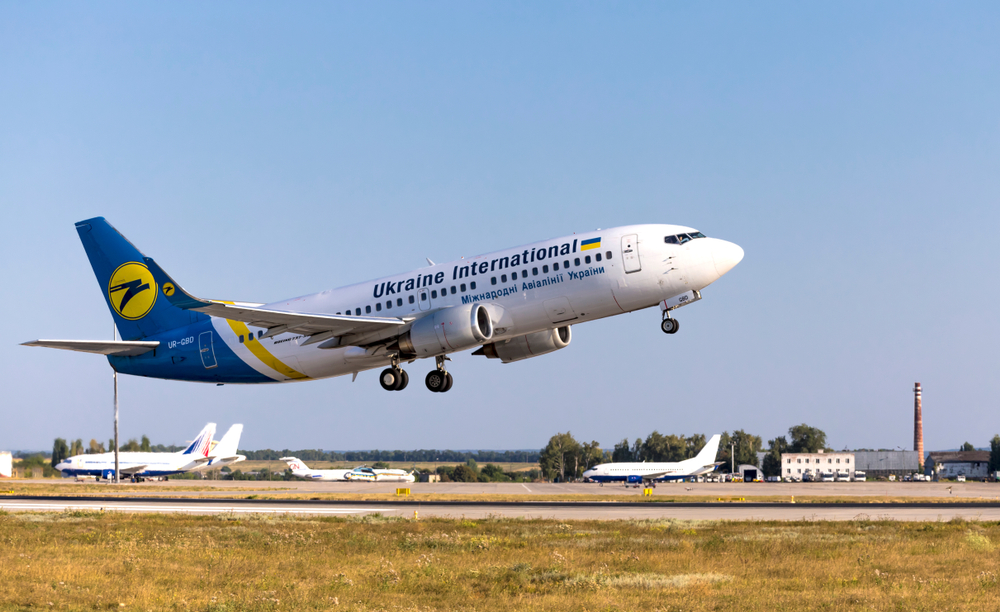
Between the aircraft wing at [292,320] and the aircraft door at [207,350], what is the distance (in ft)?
13.7

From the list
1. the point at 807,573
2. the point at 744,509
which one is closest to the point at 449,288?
the point at 807,573

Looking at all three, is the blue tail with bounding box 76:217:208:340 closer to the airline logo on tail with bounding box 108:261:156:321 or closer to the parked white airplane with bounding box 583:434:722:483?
the airline logo on tail with bounding box 108:261:156:321

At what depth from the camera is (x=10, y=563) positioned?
29.1 m

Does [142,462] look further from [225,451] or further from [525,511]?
[525,511]

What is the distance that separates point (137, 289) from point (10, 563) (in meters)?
23.1

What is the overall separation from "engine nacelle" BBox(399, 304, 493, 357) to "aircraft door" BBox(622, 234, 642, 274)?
6071 millimetres

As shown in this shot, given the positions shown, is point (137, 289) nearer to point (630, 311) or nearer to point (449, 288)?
point (449, 288)

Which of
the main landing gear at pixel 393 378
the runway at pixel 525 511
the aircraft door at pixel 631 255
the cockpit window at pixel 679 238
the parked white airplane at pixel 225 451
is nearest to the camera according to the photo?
the aircraft door at pixel 631 255

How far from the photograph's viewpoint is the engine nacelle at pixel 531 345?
43.2 meters

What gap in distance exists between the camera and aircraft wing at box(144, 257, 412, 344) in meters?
37.0

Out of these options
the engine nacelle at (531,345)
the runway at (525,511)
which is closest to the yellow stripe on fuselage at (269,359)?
the engine nacelle at (531,345)

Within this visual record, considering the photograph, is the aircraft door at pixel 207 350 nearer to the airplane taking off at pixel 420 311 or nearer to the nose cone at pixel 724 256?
the airplane taking off at pixel 420 311

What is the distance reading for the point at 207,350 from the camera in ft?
152

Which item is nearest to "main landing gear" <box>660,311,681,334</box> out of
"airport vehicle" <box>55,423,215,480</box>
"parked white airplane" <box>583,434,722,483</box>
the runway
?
the runway
